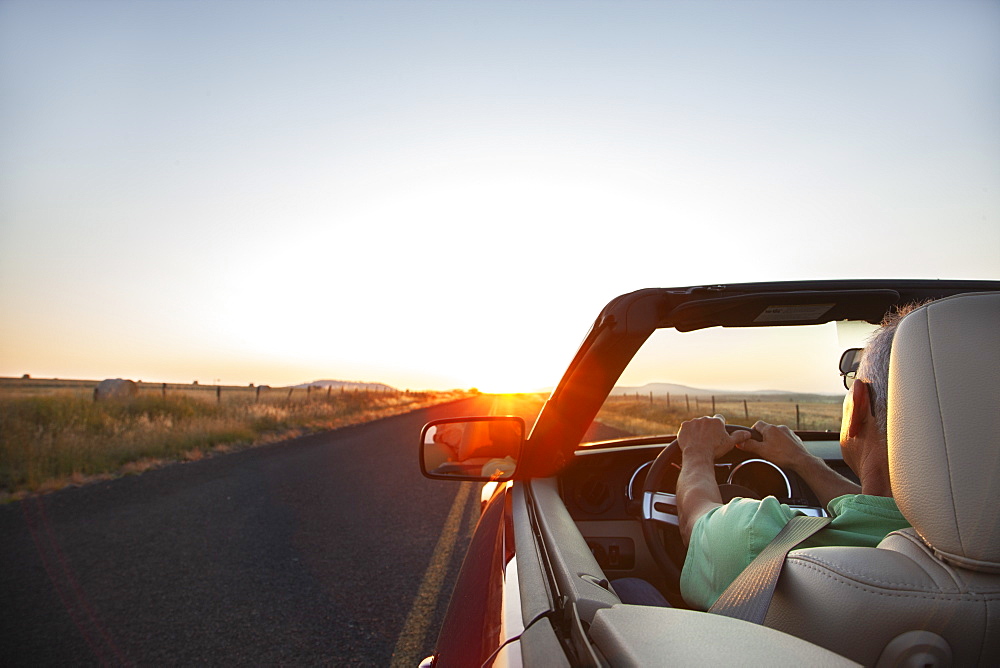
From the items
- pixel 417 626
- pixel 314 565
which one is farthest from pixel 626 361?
pixel 314 565

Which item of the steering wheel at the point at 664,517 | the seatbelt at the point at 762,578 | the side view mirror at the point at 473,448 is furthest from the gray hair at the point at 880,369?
the side view mirror at the point at 473,448

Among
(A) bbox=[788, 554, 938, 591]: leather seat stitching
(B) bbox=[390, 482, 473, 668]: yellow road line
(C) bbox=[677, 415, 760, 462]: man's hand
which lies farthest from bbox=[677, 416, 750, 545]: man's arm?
(B) bbox=[390, 482, 473, 668]: yellow road line

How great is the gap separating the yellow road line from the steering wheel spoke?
2.40 metres

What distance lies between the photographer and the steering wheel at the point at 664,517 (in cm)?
237

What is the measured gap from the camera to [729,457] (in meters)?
2.84

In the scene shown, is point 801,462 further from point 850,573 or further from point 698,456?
point 850,573

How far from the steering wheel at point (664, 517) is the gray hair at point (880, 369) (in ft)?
2.53

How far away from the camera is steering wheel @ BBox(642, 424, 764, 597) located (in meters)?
2.37

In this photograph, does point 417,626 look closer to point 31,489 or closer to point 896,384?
point 896,384

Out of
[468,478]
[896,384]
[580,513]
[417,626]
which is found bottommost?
[417,626]

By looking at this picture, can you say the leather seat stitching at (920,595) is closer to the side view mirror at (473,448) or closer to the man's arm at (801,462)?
the man's arm at (801,462)

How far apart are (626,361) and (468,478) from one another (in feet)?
2.92

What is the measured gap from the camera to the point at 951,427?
1.17 m

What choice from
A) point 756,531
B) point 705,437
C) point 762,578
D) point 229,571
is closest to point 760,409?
point 705,437
